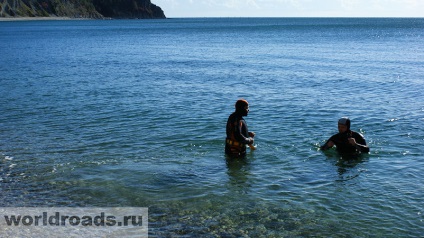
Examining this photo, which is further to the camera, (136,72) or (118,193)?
(136,72)

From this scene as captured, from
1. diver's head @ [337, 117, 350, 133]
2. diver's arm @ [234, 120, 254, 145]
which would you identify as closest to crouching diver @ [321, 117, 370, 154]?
diver's head @ [337, 117, 350, 133]

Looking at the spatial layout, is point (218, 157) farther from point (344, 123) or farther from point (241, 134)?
point (344, 123)

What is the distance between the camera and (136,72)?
4125 centimetres

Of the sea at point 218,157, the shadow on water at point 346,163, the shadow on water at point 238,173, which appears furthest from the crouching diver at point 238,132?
the shadow on water at point 346,163

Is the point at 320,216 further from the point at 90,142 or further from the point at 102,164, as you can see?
the point at 90,142

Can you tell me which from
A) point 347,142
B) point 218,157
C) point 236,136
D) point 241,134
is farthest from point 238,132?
point 347,142

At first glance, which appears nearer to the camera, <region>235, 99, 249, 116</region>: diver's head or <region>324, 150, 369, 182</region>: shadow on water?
<region>235, 99, 249, 116</region>: diver's head

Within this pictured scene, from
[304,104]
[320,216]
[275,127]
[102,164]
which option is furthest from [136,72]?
[320,216]

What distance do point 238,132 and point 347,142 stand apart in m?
3.93

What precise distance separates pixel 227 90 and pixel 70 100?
1003 cm

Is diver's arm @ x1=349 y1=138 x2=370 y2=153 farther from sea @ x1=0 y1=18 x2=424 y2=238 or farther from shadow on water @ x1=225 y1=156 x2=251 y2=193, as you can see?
shadow on water @ x1=225 y1=156 x2=251 y2=193

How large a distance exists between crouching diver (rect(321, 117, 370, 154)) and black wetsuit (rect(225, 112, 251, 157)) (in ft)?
10.3

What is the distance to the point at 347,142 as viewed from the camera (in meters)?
15.4

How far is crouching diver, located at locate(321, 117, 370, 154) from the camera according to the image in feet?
49.8
